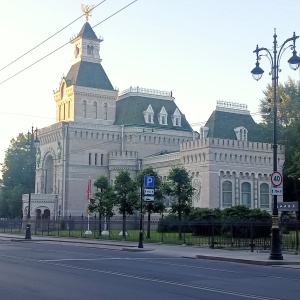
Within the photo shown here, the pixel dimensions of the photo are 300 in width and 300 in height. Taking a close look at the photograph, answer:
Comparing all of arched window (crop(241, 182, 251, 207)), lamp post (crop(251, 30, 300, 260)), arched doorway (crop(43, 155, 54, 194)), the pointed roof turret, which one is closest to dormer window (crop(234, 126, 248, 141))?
arched window (crop(241, 182, 251, 207))

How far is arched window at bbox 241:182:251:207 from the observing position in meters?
Answer: 64.6

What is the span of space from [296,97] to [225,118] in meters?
10.4

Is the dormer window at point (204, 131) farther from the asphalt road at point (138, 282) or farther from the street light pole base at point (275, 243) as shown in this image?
the asphalt road at point (138, 282)

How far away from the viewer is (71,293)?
12.1 m

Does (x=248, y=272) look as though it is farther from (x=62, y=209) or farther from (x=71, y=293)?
(x=62, y=209)

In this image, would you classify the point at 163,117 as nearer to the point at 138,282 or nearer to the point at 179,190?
the point at 179,190

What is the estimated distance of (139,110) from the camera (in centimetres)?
7900

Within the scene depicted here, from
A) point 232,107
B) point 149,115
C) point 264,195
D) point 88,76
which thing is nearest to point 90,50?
point 88,76

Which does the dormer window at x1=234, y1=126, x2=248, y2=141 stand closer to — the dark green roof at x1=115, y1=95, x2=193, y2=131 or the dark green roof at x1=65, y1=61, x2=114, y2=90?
the dark green roof at x1=115, y1=95, x2=193, y2=131

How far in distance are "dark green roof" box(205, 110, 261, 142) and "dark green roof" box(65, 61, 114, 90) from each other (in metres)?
15.6

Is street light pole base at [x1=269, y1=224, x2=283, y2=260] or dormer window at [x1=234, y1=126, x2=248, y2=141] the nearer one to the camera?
street light pole base at [x1=269, y1=224, x2=283, y2=260]

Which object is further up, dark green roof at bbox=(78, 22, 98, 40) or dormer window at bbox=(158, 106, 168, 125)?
dark green roof at bbox=(78, 22, 98, 40)

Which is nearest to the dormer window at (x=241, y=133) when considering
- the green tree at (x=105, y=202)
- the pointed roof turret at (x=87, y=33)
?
the pointed roof turret at (x=87, y=33)

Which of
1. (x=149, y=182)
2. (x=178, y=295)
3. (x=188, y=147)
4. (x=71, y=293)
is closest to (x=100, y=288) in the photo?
(x=71, y=293)
